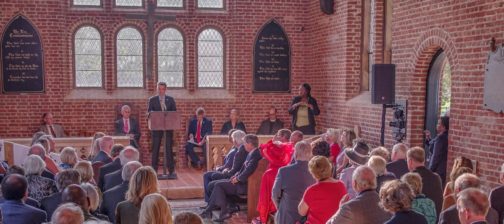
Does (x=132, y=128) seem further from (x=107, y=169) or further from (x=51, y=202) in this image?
(x=51, y=202)

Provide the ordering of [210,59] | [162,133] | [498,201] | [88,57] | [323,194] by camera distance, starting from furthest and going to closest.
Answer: [210,59] < [88,57] < [162,133] < [323,194] < [498,201]

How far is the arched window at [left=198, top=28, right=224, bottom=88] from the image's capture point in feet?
45.3

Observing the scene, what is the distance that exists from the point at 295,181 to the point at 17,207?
2.82 m

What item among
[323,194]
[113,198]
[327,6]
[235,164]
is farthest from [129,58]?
[323,194]

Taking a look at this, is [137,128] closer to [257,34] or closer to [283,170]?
[257,34]

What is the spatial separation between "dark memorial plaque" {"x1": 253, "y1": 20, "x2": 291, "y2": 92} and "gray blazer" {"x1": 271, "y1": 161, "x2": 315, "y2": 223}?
7.74 metres

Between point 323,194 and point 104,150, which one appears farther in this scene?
point 104,150

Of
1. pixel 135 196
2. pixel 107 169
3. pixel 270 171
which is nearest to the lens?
pixel 135 196

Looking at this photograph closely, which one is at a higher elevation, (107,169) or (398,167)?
(398,167)

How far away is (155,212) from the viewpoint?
160 inches

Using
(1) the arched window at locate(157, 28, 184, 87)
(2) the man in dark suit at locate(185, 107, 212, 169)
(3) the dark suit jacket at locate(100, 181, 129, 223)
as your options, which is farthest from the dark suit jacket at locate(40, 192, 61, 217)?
(1) the arched window at locate(157, 28, 184, 87)

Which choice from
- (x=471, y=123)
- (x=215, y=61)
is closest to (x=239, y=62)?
(x=215, y=61)

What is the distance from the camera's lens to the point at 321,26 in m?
13.3

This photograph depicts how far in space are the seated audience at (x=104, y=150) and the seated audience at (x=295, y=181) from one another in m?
2.54
